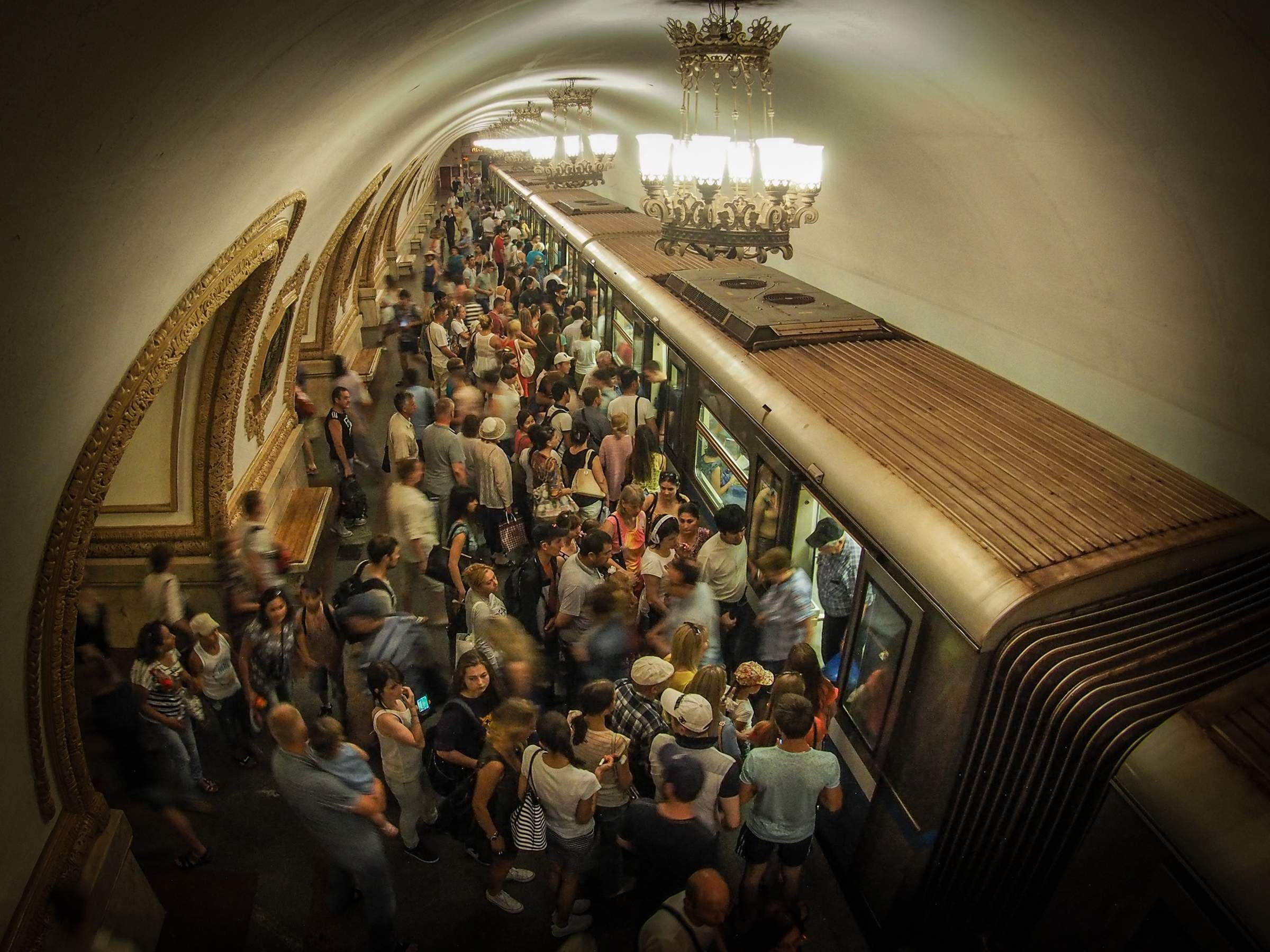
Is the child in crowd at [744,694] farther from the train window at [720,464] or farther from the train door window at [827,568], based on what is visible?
the train window at [720,464]

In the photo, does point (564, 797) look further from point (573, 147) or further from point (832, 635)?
point (573, 147)

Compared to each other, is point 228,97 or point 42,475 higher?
point 228,97

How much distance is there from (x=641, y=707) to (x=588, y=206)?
37.9ft

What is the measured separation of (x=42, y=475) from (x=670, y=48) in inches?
225

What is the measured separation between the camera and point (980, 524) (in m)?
2.96

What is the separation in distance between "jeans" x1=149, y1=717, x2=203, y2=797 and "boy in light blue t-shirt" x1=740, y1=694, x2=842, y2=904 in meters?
2.88

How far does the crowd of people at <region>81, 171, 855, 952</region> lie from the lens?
316 cm

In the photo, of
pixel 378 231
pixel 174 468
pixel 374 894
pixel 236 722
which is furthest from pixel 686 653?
pixel 378 231

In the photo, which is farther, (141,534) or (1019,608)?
(141,534)

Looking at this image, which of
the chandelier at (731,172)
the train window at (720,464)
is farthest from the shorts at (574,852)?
the chandelier at (731,172)

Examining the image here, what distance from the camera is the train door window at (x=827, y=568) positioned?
13.9ft

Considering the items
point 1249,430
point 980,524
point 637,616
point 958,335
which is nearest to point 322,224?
point 637,616

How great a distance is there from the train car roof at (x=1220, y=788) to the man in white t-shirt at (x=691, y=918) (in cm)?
129

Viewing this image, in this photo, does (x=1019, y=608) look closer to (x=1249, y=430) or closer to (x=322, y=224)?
(x=1249, y=430)
